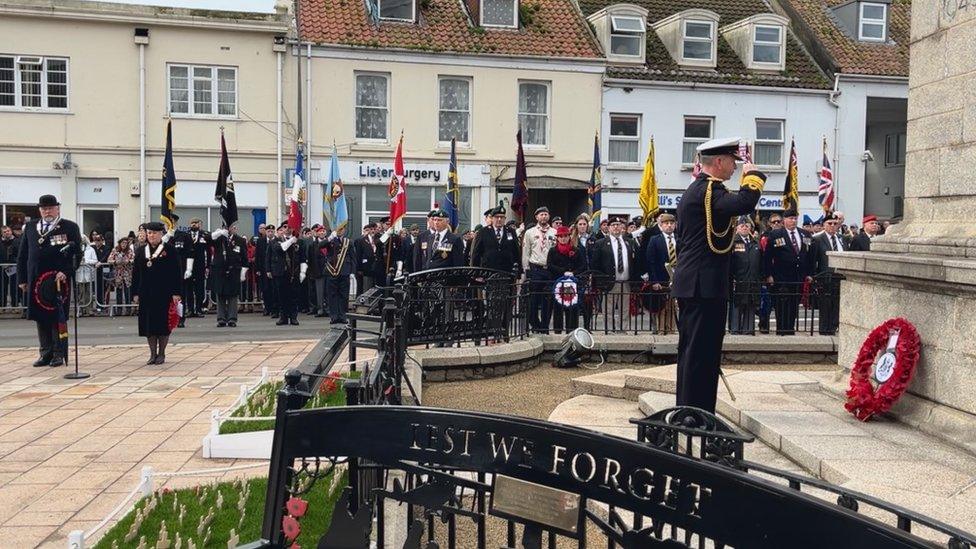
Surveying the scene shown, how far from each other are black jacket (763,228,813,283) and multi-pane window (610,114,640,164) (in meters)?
12.6

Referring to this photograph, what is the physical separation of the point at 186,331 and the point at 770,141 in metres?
19.6

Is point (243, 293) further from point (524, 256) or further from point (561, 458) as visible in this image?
point (561, 458)

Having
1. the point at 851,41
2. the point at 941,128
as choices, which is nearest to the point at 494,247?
the point at 941,128

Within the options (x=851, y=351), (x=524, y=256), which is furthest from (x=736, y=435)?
(x=524, y=256)

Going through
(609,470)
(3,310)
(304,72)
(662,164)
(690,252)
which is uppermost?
(304,72)

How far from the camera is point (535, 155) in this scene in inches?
1048

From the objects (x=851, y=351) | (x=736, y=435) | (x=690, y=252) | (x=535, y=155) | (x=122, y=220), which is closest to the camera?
(x=736, y=435)

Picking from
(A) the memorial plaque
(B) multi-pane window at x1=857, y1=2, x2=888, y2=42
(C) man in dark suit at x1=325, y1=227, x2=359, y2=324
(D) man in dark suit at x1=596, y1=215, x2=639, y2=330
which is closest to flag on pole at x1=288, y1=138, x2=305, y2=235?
(C) man in dark suit at x1=325, y1=227, x2=359, y2=324

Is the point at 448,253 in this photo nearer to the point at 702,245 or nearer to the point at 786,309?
the point at 786,309

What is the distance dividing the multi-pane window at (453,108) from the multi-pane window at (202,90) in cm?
577

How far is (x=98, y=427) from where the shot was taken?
7.92 m

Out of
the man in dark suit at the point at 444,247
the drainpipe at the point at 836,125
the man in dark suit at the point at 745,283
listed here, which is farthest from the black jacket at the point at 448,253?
the drainpipe at the point at 836,125

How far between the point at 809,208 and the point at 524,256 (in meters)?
16.9

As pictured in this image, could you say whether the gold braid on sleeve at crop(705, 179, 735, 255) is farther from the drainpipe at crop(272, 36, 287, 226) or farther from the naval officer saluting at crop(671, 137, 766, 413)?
the drainpipe at crop(272, 36, 287, 226)
